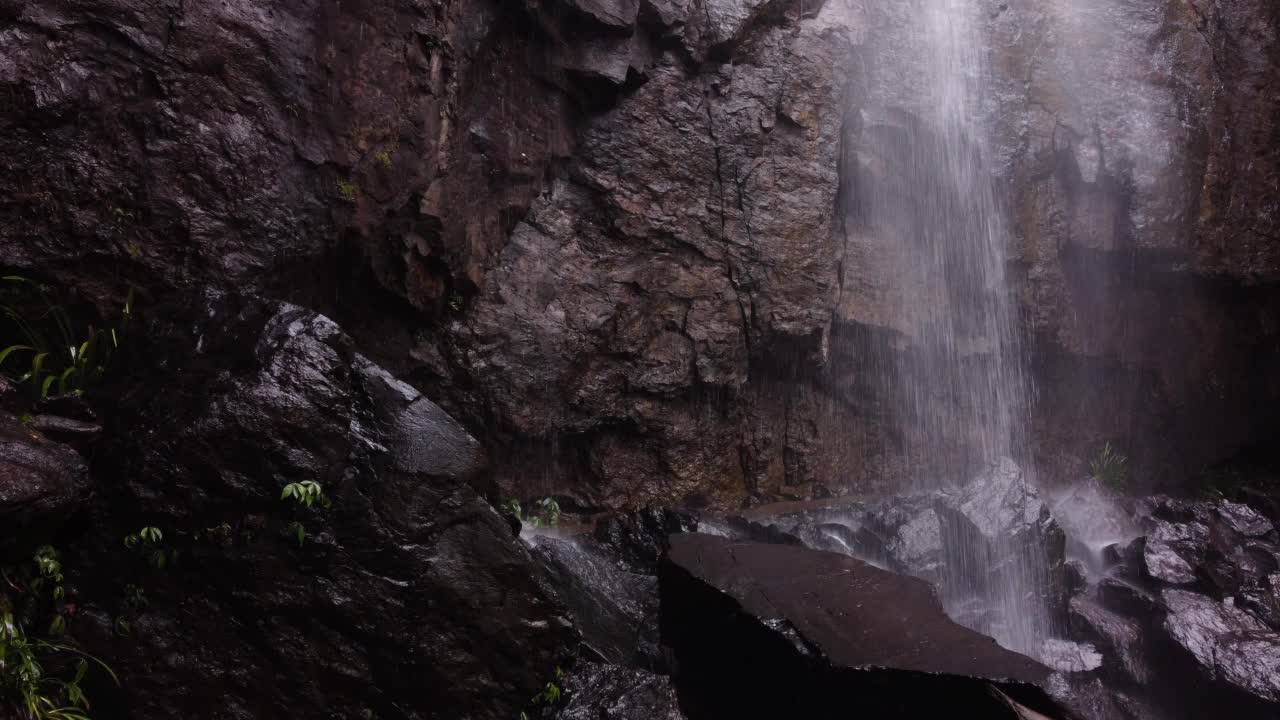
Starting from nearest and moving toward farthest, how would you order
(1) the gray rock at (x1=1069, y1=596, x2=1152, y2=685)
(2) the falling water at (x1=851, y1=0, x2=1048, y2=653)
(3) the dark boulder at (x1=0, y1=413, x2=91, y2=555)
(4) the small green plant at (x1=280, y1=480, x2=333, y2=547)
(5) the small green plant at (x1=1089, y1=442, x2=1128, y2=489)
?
1. (3) the dark boulder at (x1=0, y1=413, x2=91, y2=555)
2. (4) the small green plant at (x1=280, y1=480, x2=333, y2=547)
3. (1) the gray rock at (x1=1069, y1=596, x2=1152, y2=685)
4. (2) the falling water at (x1=851, y1=0, x2=1048, y2=653)
5. (5) the small green plant at (x1=1089, y1=442, x2=1128, y2=489)

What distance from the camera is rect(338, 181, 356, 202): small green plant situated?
5727 mm

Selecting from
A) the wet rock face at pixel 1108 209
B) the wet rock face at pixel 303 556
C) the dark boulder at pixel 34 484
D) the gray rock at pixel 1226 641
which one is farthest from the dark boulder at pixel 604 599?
the gray rock at pixel 1226 641

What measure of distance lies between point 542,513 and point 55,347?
413 centimetres

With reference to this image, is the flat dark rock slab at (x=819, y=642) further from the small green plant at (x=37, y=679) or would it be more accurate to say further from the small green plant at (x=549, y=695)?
the small green plant at (x=37, y=679)

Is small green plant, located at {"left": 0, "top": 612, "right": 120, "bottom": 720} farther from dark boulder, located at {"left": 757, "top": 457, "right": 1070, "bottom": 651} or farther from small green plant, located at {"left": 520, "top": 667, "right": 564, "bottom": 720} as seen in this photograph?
dark boulder, located at {"left": 757, "top": 457, "right": 1070, "bottom": 651}

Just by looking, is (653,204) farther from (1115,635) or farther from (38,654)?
(38,654)

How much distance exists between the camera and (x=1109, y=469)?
981 centimetres

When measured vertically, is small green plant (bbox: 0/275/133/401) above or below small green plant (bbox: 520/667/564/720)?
above

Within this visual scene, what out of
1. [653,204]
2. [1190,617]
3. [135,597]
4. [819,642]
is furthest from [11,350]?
[1190,617]

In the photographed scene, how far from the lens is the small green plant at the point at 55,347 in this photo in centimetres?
413

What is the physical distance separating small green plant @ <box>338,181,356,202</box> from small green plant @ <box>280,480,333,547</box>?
2754 millimetres

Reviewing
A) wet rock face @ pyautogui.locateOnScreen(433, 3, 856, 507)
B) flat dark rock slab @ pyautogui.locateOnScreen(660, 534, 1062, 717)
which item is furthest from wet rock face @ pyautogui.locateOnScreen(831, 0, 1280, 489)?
flat dark rock slab @ pyautogui.locateOnScreen(660, 534, 1062, 717)

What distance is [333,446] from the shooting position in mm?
4004

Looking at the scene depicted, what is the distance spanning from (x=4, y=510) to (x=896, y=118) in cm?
930
